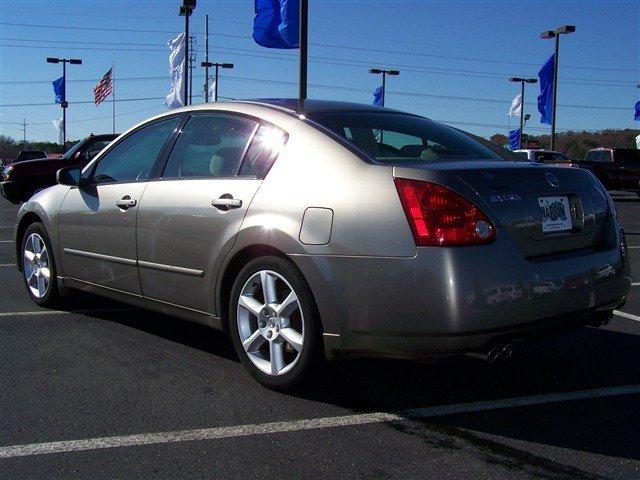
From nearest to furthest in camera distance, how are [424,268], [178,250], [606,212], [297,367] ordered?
[424,268] < [297,367] < [606,212] < [178,250]

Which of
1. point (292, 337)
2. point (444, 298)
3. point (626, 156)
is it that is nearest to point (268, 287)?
point (292, 337)

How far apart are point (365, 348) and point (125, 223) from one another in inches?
80.9

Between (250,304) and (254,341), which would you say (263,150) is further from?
(254,341)

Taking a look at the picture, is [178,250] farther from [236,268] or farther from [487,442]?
[487,442]

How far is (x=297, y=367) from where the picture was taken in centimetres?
355

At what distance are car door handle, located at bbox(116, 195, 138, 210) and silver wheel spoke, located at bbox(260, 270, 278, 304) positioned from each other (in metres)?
1.29

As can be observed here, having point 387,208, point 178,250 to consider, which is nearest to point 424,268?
point 387,208

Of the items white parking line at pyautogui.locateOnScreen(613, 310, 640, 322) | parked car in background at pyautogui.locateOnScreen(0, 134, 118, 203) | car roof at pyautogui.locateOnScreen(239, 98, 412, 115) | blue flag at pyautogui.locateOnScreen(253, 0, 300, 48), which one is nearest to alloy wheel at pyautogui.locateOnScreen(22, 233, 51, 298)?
car roof at pyautogui.locateOnScreen(239, 98, 412, 115)

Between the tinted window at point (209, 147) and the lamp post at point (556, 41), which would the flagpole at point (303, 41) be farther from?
the lamp post at point (556, 41)

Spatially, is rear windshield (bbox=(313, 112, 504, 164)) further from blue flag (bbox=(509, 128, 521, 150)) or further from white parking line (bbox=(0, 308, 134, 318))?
blue flag (bbox=(509, 128, 521, 150))

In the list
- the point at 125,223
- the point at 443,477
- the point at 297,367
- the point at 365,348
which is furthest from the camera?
the point at 125,223

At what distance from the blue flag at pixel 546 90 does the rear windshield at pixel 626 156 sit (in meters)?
2.77

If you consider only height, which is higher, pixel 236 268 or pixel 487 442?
pixel 236 268

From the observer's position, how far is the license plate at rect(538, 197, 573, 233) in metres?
3.41
